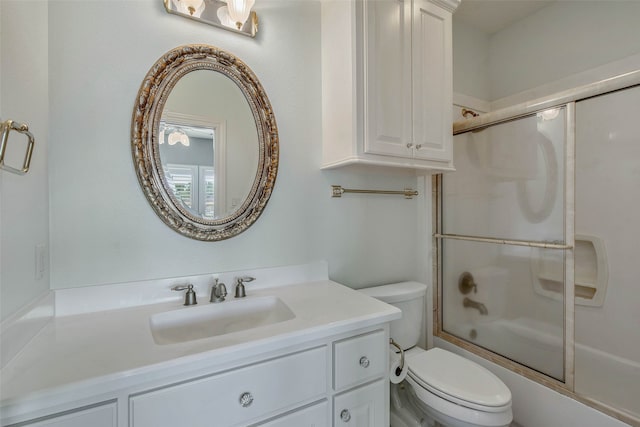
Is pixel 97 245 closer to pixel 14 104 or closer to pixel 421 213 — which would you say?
pixel 14 104

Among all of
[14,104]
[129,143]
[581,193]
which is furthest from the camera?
[581,193]

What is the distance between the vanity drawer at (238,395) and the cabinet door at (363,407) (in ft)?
0.35

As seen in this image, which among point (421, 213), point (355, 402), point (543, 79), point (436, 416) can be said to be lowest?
point (436, 416)

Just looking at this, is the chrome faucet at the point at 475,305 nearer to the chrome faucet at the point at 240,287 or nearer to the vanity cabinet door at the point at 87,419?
the chrome faucet at the point at 240,287

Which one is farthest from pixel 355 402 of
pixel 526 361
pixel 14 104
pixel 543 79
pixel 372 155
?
pixel 543 79

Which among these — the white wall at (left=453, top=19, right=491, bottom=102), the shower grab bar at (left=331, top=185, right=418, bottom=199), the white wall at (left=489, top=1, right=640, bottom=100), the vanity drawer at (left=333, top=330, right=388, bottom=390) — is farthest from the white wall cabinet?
the white wall at (left=489, top=1, right=640, bottom=100)

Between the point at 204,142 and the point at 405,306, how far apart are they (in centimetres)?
135

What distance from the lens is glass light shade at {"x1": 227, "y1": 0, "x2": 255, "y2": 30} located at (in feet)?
3.78

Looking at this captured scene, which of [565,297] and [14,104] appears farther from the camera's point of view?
[565,297]

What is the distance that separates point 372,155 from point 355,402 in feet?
3.30

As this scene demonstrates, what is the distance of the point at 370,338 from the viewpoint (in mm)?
1002

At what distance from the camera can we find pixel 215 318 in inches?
43.5

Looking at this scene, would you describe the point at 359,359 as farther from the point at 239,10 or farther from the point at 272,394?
the point at 239,10

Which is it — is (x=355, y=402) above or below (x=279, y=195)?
below
